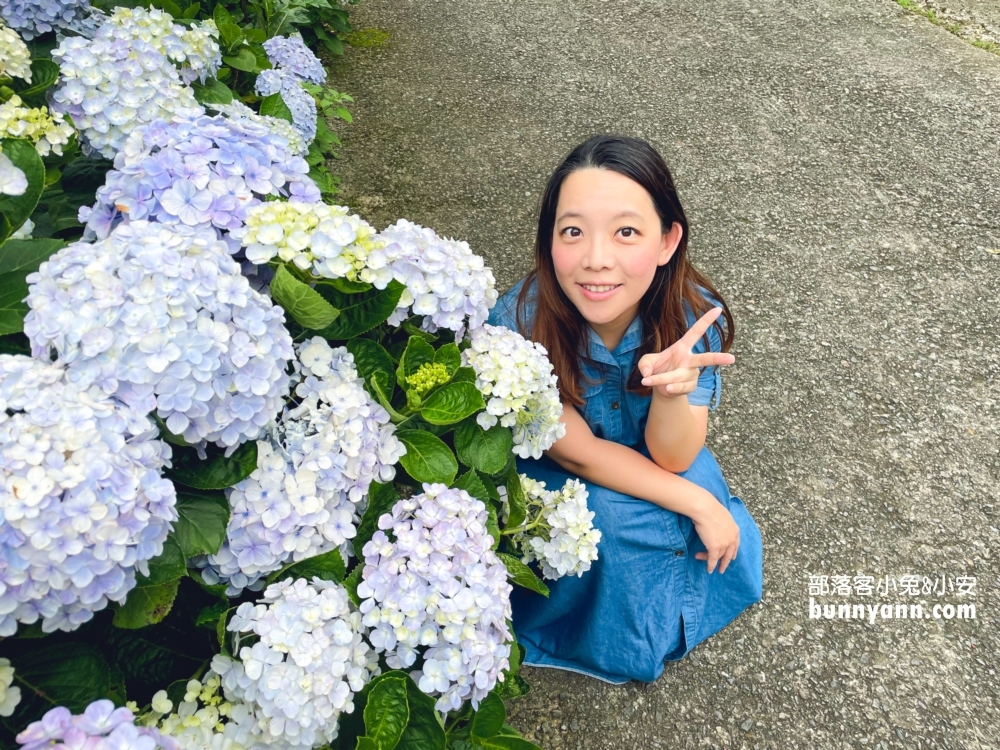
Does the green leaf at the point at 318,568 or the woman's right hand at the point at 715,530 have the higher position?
Result: the green leaf at the point at 318,568

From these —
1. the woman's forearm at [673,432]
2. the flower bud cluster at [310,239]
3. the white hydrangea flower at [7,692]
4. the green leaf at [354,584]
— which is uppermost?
the flower bud cluster at [310,239]

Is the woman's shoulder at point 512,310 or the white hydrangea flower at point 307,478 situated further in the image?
the woman's shoulder at point 512,310

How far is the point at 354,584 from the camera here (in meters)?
1.02

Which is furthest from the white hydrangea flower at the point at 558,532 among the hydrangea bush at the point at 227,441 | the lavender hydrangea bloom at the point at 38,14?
the lavender hydrangea bloom at the point at 38,14

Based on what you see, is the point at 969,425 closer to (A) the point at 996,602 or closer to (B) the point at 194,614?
(A) the point at 996,602

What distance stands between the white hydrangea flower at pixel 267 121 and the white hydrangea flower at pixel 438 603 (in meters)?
0.65

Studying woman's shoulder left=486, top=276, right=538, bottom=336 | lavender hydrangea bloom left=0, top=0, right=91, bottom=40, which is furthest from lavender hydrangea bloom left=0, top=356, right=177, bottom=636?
woman's shoulder left=486, top=276, right=538, bottom=336

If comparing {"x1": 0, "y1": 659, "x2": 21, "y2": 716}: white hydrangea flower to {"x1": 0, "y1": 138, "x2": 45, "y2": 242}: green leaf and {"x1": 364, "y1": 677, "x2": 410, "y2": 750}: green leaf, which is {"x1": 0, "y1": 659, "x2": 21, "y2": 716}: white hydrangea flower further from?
{"x1": 0, "y1": 138, "x2": 45, "y2": 242}: green leaf

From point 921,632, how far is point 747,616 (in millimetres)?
416

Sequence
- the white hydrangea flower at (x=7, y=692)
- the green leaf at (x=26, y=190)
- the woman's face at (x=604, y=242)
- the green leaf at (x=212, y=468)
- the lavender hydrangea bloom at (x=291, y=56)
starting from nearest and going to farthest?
the white hydrangea flower at (x=7, y=692) < the green leaf at (x=212, y=468) < the green leaf at (x=26, y=190) < the woman's face at (x=604, y=242) < the lavender hydrangea bloom at (x=291, y=56)

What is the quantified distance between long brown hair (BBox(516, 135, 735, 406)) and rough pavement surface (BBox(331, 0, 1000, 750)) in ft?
2.25

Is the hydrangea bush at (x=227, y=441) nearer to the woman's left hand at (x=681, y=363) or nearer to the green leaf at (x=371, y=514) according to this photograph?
the green leaf at (x=371, y=514)

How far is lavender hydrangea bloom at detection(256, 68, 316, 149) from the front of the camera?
6.10ft

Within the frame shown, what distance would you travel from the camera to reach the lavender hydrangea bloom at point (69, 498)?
0.68 m
